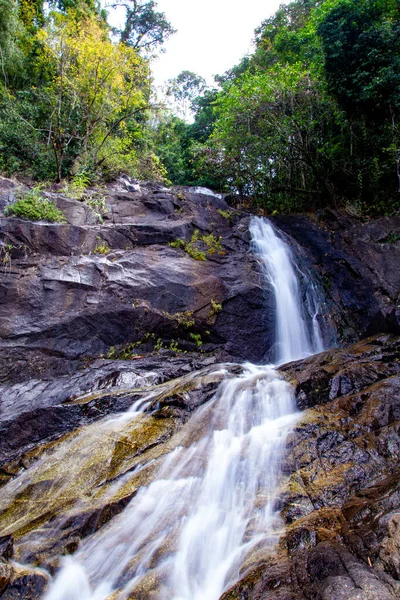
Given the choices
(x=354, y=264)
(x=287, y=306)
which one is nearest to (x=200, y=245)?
(x=287, y=306)

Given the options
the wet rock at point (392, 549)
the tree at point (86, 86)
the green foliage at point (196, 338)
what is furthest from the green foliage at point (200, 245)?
the wet rock at point (392, 549)

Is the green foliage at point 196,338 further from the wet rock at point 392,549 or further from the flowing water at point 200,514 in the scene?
the wet rock at point 392,549

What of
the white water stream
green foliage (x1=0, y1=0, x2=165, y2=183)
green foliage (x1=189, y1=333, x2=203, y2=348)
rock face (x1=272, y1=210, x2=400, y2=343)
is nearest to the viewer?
the white water stream

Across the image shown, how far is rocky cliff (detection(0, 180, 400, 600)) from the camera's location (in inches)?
121

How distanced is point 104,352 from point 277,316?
4.91 m

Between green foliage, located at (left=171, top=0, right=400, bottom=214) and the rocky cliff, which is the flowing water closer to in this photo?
the rocky cliff

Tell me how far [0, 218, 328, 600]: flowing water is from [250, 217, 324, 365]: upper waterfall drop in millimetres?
3859

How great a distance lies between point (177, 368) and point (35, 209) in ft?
19.0

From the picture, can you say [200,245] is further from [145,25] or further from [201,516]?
[145,25]

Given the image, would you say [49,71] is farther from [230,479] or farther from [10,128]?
[230,479]

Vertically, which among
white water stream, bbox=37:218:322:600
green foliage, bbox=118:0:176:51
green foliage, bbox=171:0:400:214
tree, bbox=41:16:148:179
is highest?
green foliage, bbox=118:0:176:51

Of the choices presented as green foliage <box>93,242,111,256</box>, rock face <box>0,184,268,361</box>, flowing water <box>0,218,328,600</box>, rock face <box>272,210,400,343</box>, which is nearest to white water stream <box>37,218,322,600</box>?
flowing water <box>0,218,328,600</box>

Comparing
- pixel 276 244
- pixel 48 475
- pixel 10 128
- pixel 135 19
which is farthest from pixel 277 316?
pixel 135 19

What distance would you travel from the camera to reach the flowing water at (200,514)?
3199 mm
